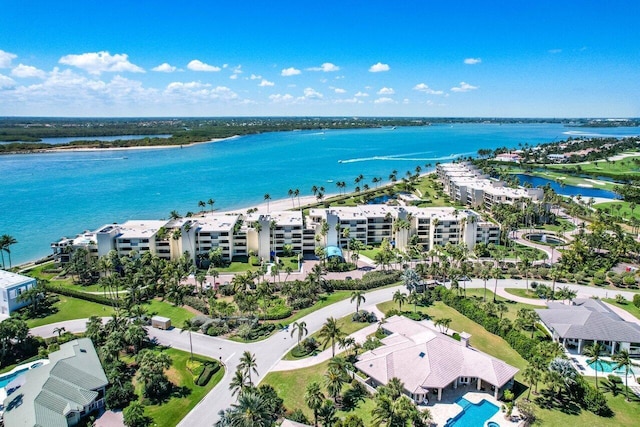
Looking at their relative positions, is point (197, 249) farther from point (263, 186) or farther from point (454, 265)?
point (263, 186)

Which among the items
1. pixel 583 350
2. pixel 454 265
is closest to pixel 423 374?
pixel 583 350

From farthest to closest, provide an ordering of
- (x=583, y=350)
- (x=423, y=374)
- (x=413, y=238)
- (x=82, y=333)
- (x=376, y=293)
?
(x=413, y=238) < (x=376, y=293) < (x=82, y=333) < (x=583, y=350) < (x=423, y=374)

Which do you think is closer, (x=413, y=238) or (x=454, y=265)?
(x=454, y=265)

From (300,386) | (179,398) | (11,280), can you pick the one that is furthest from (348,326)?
(11,280)

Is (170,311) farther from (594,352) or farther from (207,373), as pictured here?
(594,352)

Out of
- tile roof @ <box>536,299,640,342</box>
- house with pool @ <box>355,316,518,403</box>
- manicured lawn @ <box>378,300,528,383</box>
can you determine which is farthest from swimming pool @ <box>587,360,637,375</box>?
house with pool @ <box>355,316,518,403</box>

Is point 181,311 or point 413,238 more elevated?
point 413,238
